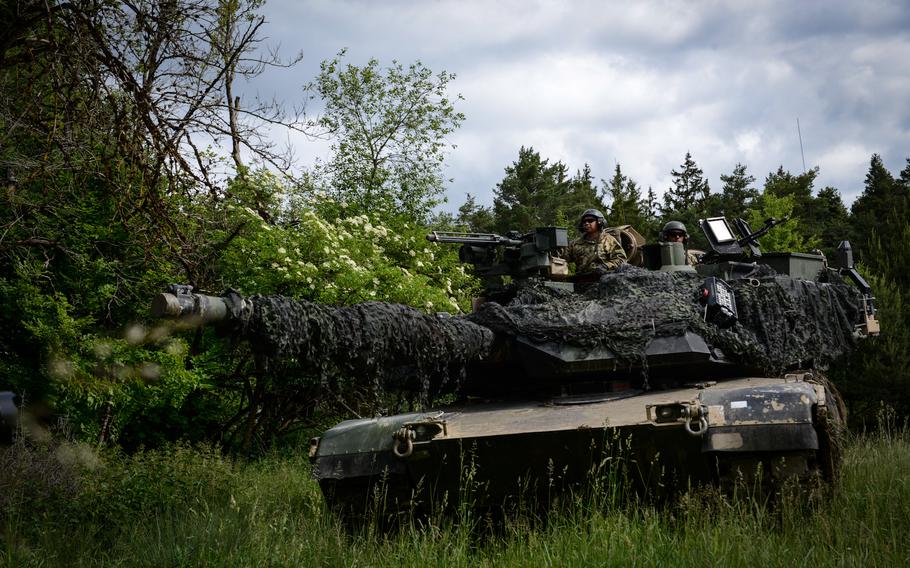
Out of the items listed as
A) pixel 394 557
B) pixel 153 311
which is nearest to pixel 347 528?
pixel 394 557

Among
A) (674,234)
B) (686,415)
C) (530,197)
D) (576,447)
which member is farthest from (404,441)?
(530,197)

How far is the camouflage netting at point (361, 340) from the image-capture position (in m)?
4.57

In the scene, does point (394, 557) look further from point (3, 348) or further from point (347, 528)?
point (3, 348)

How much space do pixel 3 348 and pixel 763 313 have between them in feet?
25.1

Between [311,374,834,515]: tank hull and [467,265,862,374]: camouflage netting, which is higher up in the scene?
[467,265,862,374]: camouflage netting

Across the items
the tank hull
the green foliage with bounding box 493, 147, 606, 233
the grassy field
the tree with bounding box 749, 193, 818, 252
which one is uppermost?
the green foliage with bounding box 493, 147, 606, 233

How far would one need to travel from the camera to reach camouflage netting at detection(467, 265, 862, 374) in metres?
6.12

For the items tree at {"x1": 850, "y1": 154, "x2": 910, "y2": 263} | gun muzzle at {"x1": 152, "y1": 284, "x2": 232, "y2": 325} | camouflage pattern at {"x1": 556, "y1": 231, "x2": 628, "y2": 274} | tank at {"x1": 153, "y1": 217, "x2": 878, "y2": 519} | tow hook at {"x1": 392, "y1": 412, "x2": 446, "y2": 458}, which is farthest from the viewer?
tree at {"x1": 850, "y1": 154, "x2": 910, "y2": 263}

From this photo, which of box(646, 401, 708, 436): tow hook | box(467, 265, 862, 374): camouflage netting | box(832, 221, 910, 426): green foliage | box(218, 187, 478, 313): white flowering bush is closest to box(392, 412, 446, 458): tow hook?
box(467, 265, 862, 374): camouflage netting

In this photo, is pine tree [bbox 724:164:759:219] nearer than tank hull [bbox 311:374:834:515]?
No

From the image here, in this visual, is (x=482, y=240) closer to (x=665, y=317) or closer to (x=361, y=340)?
(x=665, y=317)

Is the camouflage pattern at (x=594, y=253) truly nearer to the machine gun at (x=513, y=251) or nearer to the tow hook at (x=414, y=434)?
the machine gun at (x=513, y=251)

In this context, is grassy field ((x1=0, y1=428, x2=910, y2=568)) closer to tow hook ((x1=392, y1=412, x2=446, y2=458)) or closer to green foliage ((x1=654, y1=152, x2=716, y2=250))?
tow hook ((x1=392, y1=412, x2=446, y2=458))

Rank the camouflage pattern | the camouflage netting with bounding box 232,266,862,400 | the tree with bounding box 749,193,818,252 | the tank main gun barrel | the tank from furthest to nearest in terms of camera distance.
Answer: the tree with bounding box 749,193,818,252 < the camouflage pattern < the tank main gun barrel < the tank < the camouflage netting with bounding box 232,266,862,400
